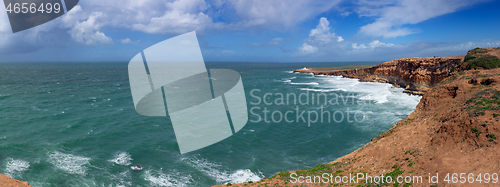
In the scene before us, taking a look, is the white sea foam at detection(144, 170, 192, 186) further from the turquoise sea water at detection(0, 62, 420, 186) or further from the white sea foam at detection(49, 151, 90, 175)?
the white sea foam at detection(49, 151, 90, 175)

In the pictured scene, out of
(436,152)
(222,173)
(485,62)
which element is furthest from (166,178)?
(485,62)

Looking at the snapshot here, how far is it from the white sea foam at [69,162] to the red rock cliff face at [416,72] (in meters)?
54.2

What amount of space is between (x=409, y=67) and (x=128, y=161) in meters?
61.6

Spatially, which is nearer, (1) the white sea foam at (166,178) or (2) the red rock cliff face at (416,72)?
(1) the white sea foam at (166,178)

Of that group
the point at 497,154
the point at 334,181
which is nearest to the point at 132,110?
the point at 334,181

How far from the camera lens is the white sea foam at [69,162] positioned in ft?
68.0

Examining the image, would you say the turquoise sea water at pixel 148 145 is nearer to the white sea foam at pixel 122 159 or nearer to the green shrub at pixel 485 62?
the white sea foam at pixel 122 159

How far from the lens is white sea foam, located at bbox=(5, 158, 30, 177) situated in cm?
1981

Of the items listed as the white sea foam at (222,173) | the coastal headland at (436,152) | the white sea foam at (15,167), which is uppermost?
the coastal headland at (436,152)

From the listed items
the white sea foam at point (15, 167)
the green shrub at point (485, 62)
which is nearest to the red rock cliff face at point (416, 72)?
the green shrub at point (485, 62)

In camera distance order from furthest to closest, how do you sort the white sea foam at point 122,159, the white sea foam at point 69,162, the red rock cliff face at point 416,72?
the red rock cliff face at point 416,72, the white sea foam at point 122,159, the white sea foam at point 69,162

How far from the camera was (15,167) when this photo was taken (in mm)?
20797

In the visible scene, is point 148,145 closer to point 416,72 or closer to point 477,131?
point 477,131

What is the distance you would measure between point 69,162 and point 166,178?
968cm
